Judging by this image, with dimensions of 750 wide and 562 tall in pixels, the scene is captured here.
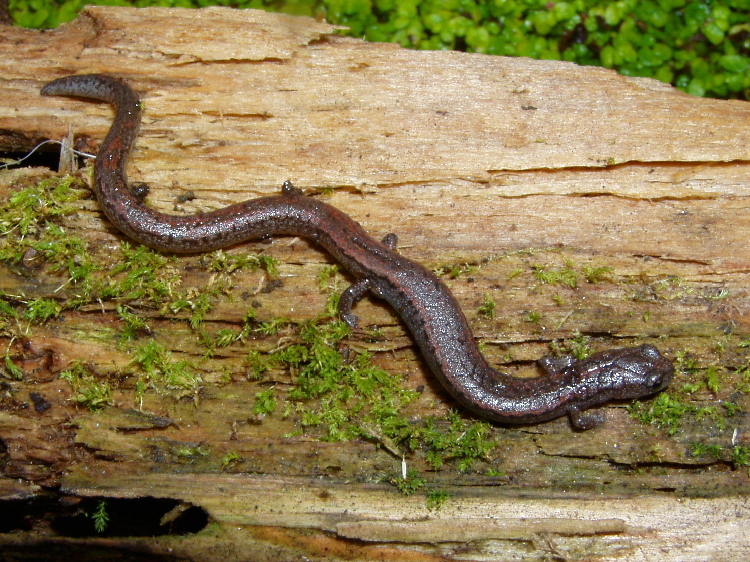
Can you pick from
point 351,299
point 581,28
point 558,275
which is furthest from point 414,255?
point 581,28

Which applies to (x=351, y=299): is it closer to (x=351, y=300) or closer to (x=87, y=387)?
(x=351, y=300)

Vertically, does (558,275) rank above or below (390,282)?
above

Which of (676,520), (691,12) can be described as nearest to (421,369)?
(676,520)

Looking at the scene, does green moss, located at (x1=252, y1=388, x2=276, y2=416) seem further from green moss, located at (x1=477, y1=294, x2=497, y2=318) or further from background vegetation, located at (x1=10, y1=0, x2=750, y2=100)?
background vegetation, located at (x1=10, y1=0, x2=750, y2=100)

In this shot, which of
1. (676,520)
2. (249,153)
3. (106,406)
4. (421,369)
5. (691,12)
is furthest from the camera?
(691,12)

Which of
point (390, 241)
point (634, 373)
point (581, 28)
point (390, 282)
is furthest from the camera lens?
point (581, 28)

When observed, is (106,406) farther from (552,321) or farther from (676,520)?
(676,520)

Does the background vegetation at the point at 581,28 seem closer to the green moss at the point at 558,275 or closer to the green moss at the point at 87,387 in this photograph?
the green moss at the point at 558,275
